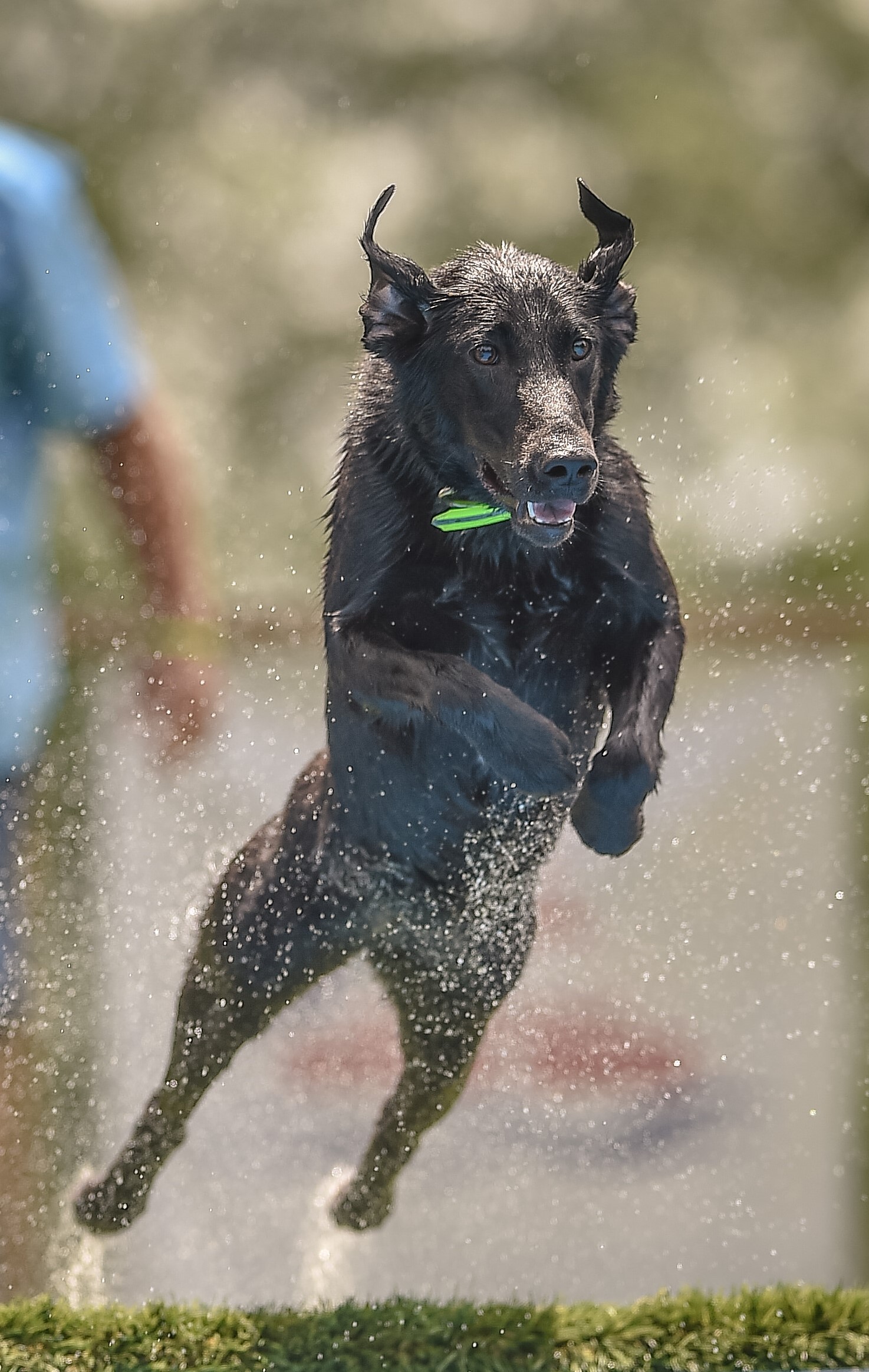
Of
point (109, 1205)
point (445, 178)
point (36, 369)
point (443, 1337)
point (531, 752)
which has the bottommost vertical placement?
point (443, 1337)

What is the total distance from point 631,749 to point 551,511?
464 millimetres

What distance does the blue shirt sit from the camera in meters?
3.70

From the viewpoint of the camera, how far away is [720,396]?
1099cm

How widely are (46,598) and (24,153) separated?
4.28ft

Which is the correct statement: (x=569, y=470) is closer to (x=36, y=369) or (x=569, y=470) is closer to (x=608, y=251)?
(x=608, y=251)

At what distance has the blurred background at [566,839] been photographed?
390cm

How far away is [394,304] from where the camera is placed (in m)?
2.18

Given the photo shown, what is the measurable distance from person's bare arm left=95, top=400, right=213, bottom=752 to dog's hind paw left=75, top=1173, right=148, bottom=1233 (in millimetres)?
1185

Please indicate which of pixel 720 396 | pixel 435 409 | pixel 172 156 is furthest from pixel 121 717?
pixel 172 156

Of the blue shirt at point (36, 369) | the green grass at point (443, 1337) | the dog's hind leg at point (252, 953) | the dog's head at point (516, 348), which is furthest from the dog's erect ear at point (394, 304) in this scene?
the green grass at point (443, 1337)

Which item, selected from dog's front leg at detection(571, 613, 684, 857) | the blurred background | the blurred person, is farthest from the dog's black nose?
the blurred person

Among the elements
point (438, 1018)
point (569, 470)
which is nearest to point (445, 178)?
point (438, 1018)

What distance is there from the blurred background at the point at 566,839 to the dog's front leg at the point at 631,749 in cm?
34

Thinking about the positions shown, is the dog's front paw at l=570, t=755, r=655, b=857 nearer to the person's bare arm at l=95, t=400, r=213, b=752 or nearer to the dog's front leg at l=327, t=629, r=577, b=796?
the dog's front leg at l=327, t=629, r=577, b=796
